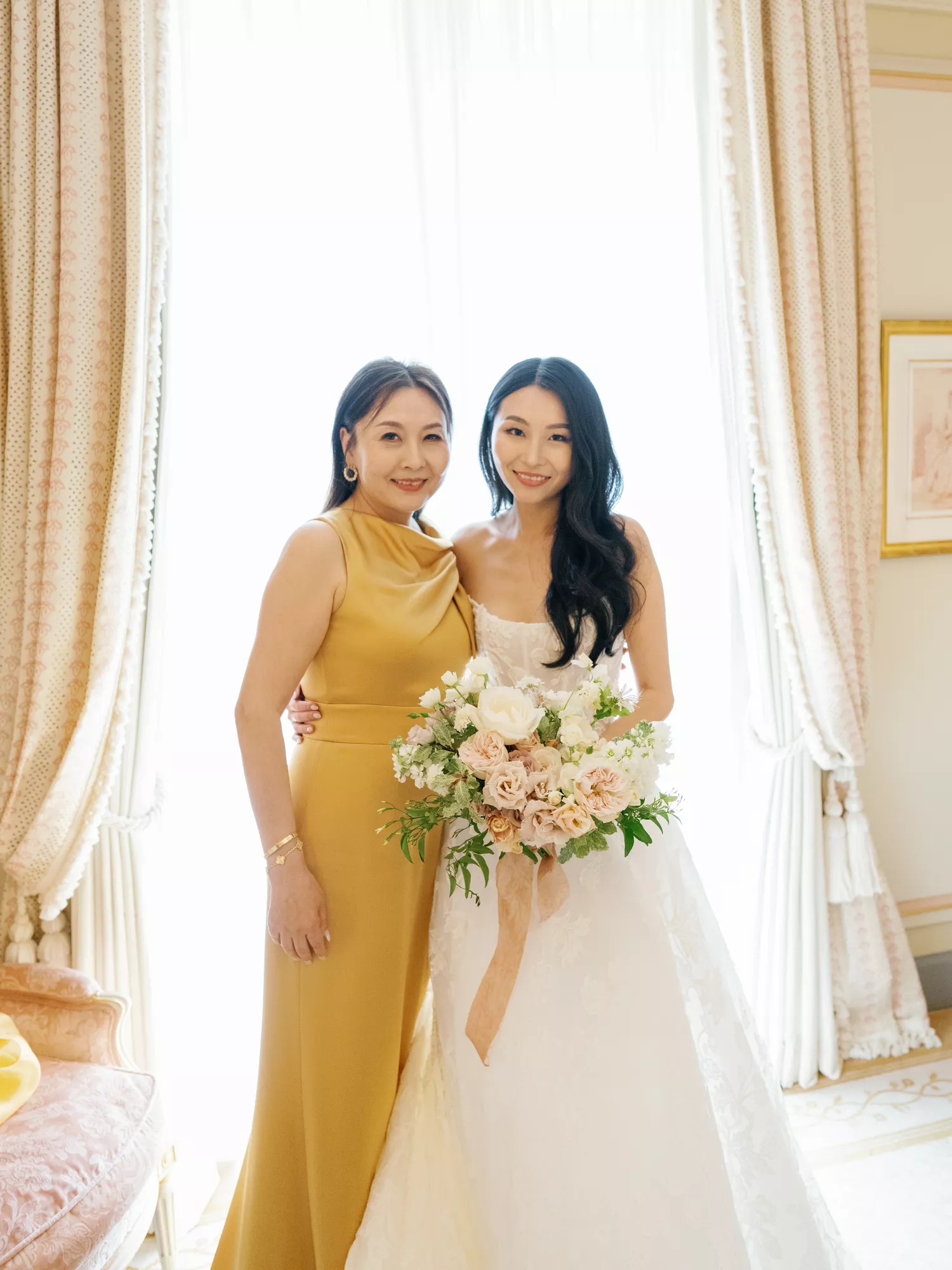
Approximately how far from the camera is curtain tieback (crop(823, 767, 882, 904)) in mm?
3268

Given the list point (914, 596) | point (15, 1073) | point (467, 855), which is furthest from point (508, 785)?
point (914, 596)

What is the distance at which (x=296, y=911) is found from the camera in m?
1.97

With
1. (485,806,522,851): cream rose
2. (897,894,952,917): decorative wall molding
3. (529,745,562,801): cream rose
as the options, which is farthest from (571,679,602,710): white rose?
(897,894,952,917): decorative wall molding

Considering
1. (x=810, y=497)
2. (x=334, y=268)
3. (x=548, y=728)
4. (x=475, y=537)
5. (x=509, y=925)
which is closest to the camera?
(x=548, y=728)

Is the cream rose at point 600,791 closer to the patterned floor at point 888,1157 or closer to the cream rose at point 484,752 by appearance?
the cream rose at point 484,752

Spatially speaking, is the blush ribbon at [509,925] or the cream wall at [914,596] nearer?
the blush ribbon at [509,925]

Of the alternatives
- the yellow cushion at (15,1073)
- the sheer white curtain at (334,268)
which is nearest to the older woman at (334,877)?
the yellow cushion at (15,1073)

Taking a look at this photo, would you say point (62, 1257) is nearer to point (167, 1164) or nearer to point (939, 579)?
point (167, 1164)

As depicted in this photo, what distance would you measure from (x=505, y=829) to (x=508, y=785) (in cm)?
9

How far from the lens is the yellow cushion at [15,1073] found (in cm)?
198

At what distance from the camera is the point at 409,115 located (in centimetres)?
277

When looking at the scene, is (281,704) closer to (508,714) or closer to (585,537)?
(508,714)

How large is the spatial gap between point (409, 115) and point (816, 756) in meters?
2.23

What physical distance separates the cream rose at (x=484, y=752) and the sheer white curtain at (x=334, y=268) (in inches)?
49.5
